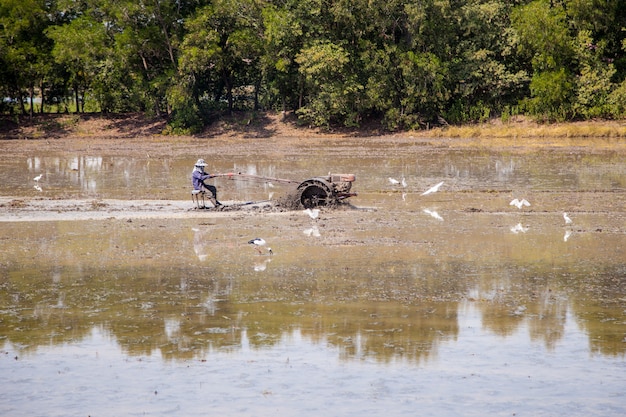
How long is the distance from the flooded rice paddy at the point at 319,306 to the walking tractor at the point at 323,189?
2.15 feet

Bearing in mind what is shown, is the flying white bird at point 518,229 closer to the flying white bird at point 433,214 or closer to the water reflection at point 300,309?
the flying white bird at point 433,214

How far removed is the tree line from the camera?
42.4 metres

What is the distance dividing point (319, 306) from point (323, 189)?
8203mm

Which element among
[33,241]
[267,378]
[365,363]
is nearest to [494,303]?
[365,363]

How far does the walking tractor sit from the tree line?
24435 mm

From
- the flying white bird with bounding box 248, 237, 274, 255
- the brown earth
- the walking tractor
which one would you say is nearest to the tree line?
the brown earth

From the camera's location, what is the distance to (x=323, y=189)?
19.1 metres

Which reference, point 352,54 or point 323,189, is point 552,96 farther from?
point 323,189

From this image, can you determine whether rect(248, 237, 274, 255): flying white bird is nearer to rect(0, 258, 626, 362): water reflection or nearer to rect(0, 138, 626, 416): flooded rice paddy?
rect(0, 138, 626, 416): flooded rice paddy

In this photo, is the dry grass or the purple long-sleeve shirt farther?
the dry grass

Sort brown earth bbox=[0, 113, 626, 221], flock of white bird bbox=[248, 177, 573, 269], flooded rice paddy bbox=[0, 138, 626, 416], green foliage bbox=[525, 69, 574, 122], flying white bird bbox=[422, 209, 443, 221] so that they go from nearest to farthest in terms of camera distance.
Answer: flooded rice paddy bbox=[0, 138, 626, 416] → flock of white bird bbox=[248, 177, 573, 269] → flying white bird bbox=[422, 209, 443, 221] → brown earth bbox=[0, 113, 626, 221] → green foliage bbox=[525, 69, 574, 122]

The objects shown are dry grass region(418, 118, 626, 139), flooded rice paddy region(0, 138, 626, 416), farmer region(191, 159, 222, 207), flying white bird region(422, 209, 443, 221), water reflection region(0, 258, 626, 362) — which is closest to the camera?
flooded rice paddy region(0, 138, 626, 416)

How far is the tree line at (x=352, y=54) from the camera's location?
42406mm

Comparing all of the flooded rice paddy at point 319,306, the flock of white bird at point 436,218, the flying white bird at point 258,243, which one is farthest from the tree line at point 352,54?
the flying white bird at point 258,243
